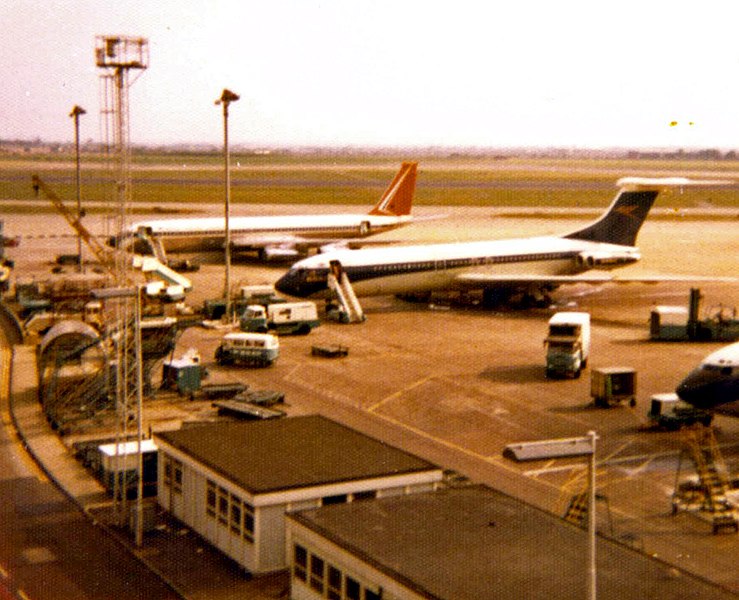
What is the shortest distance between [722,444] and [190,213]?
117 metres

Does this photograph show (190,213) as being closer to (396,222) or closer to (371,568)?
(396,222)

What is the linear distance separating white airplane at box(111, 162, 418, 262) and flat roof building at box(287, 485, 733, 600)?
223 ft

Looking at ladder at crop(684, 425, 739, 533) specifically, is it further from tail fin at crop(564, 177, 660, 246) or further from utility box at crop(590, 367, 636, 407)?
tail fin at crop(564, 177, 660, 246)

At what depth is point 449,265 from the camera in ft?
245

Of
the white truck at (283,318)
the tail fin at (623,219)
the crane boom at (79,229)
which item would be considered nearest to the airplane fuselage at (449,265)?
the tail fin at (623,219)

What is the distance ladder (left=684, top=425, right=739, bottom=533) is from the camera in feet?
114

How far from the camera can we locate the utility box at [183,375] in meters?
52.1

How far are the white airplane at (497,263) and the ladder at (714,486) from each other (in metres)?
35.7

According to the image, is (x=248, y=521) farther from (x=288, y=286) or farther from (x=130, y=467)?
(x=288, y=286)

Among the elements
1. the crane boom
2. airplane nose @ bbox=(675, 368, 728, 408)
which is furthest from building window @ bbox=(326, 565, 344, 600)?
the crane boom

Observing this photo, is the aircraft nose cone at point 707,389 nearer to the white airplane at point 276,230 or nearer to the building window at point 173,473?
the building window at point 173,473

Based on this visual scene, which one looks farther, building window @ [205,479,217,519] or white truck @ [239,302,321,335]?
white truck @ [239,302,321,335]

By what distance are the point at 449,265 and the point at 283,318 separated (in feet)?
43.1

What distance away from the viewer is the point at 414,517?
1174 inches
